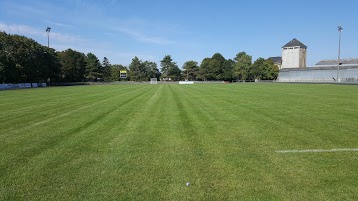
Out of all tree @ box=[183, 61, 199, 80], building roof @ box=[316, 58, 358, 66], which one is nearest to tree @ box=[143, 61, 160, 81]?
tree @ box=[183, 61, 199, 80]

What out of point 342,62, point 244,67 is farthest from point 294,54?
point 342,62

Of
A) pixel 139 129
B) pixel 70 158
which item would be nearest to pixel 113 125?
pixel 139 129

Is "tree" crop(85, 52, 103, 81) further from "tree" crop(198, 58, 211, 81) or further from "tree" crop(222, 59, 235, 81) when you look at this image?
"tree" crop(222, 59, 235, 81)

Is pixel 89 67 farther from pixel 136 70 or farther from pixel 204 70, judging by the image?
pixel 204 70

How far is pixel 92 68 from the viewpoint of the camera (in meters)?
149

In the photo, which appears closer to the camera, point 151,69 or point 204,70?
point 204,70

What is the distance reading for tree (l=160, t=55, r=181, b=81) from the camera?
178250 mm

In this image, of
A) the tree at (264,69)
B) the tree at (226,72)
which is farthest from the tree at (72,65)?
the tree at (264,69)

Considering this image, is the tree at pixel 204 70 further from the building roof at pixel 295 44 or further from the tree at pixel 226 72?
the building roof at pixel 295 44

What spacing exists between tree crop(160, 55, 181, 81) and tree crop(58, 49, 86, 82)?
49750 millimetres

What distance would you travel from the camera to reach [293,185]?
5.68 metres

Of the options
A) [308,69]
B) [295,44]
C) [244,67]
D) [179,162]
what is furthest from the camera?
[244,67]

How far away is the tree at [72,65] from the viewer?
428 ft

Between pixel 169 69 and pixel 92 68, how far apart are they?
46676 mm
